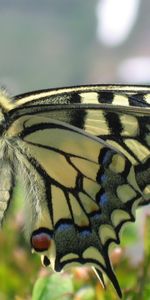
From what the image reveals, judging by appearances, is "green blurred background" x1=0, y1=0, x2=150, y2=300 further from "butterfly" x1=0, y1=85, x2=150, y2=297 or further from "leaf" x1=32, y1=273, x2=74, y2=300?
"leaf" x1=32, y1=273, x2=74, y2=300

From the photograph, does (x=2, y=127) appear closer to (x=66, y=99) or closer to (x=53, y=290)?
(x=66, y=99)

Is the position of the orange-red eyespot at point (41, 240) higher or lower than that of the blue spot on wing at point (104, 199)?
lower

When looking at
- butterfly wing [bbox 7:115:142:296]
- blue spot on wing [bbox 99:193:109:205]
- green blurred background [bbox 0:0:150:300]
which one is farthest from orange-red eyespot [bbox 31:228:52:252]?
green blurred background [bbox 0:0:150:300]

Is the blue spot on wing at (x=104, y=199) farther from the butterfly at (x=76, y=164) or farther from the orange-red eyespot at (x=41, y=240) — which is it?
the orange-red eyespot at (x=41, y=240)

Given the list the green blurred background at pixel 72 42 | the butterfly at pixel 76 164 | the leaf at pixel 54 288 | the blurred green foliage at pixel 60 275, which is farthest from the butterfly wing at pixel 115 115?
the green blurred background at pixel 72 42

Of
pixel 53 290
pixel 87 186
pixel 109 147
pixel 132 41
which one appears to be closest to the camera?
pixel 53 290

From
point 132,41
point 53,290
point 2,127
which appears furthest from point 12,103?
point 132,41

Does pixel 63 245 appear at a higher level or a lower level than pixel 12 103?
lower
